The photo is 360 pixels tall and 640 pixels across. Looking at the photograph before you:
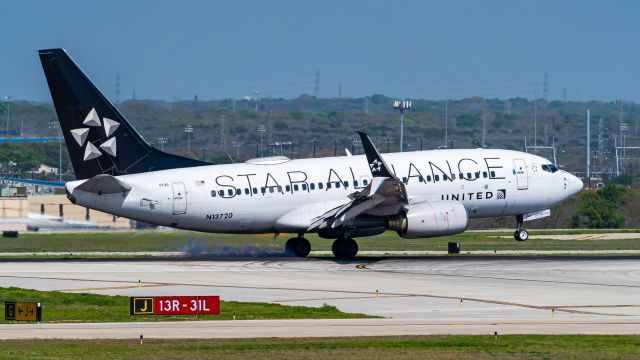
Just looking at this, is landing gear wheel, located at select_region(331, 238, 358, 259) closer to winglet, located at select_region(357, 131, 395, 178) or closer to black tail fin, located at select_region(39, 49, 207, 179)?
winglet, located at select_region(357, 131, 395, 178)

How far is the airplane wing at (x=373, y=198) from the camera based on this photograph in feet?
191

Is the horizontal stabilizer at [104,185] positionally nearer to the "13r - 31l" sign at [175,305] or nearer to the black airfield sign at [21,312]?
the "13r - 31l" sign at [175,305]

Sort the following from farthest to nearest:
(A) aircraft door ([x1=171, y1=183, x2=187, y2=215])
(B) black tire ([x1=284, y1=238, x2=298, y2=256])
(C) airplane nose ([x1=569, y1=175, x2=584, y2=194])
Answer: (C) airplane nose ([x1=569, y1=175, x2=584, y2=194]), (B) black tire ([x1=284, y1=238, x2=298, y2=256]), (A) aircraft door ([x1=171, y1=183, x2=187, y2=215])

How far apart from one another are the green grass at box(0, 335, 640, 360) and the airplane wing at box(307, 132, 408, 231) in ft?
74.2

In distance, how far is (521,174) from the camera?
219 ft

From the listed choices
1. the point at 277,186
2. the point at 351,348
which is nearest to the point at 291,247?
the point at 277,186

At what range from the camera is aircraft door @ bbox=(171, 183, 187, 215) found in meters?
60.3

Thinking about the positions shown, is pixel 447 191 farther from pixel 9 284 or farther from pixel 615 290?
pixel 9 284

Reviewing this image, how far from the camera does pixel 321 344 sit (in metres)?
34.2

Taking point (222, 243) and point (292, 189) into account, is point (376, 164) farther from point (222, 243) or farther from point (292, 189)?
point (222, 243)

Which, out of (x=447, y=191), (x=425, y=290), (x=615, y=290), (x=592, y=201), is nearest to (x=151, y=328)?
(x=425, y=290)

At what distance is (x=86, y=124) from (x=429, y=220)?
1593cm

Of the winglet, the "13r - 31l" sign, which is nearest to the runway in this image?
the "13r - 31l" sign

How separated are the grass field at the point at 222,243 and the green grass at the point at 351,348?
3196 centimetres
